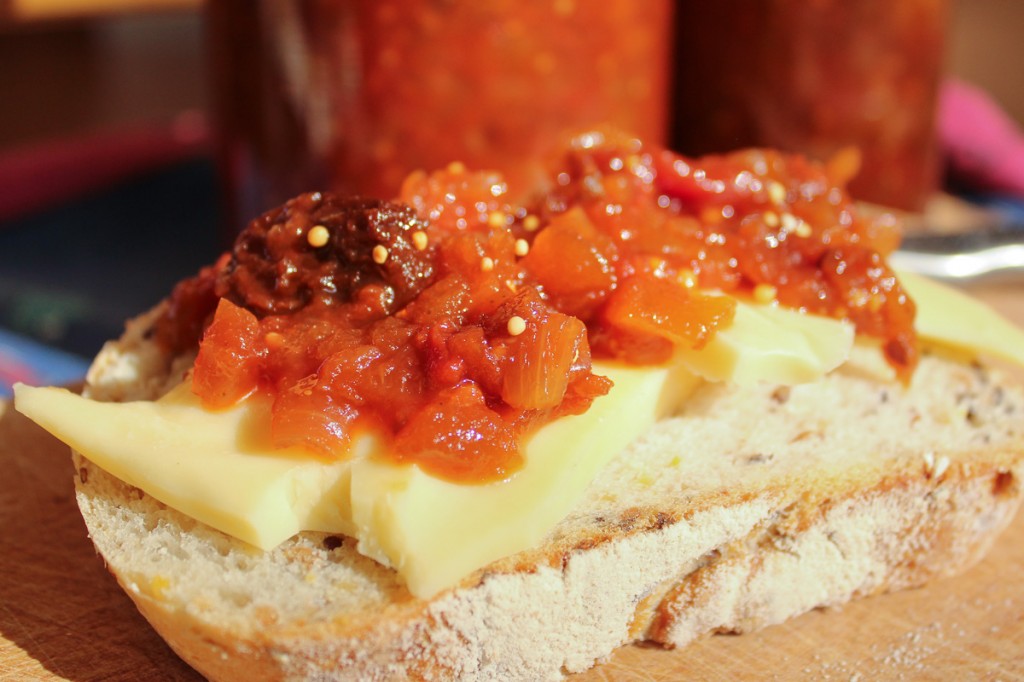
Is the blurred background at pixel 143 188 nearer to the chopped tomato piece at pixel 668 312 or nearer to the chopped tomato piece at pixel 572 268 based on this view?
the chopped tomato piece at pixel 572 268

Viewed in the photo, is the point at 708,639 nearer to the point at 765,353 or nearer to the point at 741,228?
the point at 765,353

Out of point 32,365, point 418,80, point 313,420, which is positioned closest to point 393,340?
point 313,420

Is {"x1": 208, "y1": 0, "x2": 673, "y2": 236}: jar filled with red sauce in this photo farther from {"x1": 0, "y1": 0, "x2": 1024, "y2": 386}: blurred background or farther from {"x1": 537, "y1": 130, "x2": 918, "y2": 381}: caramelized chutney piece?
{"x1": 537, "y1": 130, "x2": 918, "y2": 381}: caramelized chutney piece

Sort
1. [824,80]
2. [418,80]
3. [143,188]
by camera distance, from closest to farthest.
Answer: [418,80] < [824,80] < [143,188]

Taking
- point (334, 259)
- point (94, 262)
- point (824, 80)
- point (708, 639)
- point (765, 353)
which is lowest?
point (94, 262)

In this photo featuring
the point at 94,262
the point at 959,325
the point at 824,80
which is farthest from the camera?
the point at 94,262

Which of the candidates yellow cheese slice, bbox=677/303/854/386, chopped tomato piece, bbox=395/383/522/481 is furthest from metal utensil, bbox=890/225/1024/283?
chopped tomato piece, bbox=395/383/522/481

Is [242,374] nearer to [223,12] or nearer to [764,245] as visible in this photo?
[764,245]
